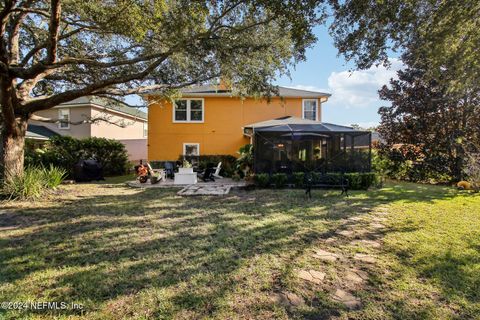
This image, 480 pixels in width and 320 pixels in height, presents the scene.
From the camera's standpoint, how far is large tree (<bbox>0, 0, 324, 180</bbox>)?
649 cm

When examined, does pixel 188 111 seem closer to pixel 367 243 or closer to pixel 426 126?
pixel 426 126

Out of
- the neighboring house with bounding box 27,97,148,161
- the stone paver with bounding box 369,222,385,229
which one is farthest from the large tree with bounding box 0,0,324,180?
the neighboring house with bounding box 27,97,148,161

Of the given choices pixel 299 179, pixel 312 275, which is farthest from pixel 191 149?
pixel 312 275

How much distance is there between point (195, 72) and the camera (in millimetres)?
10914

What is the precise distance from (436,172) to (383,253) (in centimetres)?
1249

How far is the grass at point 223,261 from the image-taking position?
9.33 ft

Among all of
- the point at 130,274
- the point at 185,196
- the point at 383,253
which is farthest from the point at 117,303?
the point at 185,196

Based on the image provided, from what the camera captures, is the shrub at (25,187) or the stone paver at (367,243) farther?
the shrub at (25,187)

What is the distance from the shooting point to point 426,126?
13828mm

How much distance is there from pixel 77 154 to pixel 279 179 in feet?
37.7

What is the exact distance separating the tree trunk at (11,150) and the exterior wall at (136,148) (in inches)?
589

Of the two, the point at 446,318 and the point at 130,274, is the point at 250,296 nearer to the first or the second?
the point at 130,274

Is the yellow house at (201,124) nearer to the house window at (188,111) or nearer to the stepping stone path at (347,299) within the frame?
the house window at (188,111)

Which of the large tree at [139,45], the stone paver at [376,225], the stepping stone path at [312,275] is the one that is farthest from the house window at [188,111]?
the stepping stone path at [312,275]
